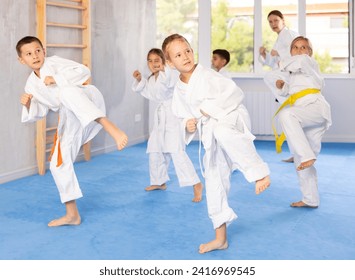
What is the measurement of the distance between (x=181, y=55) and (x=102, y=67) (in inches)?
134

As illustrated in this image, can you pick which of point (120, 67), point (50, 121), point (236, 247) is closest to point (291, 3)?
point (120, 67)

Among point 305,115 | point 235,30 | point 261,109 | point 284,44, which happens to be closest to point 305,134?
point 305,115

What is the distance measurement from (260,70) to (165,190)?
3.49 metres

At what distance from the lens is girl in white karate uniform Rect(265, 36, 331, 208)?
3.33 m

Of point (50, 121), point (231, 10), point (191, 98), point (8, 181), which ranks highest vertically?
point (231, 10)

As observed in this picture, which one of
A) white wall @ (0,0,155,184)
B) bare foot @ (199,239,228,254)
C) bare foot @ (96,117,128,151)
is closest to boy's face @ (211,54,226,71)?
white wall @ (0,0,155,184)

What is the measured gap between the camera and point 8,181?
4500 mm

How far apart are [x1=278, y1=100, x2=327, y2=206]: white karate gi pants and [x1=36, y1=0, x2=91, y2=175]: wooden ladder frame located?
237cm

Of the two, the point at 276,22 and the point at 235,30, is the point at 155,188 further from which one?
the point at 235,30

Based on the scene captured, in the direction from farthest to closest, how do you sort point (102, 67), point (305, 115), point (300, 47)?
point (102, 67) < point (300, 47) < point (305, 115)

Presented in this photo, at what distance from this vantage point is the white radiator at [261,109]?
269 inches

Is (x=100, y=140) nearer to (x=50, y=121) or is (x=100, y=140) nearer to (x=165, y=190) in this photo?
(x=50, y=121)

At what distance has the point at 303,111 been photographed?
11.1 ft

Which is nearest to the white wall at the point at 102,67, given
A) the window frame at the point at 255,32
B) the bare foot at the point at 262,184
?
the window frame at the point at 255,32
